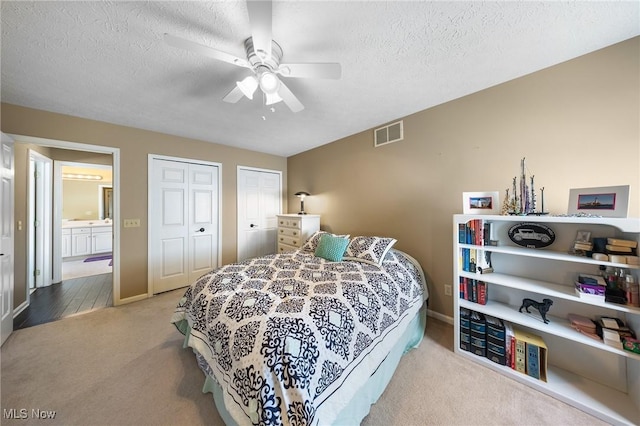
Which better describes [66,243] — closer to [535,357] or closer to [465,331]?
[465,331]

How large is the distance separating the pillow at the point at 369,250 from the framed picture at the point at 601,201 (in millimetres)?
1367

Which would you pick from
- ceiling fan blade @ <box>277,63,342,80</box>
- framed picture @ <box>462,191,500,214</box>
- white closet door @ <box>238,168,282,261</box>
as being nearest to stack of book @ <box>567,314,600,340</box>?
framed picture @ <box>462,191,500,214</box>

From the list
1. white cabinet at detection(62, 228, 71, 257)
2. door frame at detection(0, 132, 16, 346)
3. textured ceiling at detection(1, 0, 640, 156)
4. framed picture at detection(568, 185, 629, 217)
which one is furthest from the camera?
white cabinet at detection(62, 228, 71, 257)

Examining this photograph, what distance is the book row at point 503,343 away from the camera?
61.7 inches

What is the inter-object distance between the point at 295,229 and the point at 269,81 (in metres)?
2.45

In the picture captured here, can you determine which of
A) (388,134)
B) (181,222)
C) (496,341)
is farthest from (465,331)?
(181,222)

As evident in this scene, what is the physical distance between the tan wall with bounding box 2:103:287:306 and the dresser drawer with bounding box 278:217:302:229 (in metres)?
0.89

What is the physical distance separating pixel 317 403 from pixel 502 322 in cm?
171

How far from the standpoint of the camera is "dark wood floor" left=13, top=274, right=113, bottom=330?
2486 mm

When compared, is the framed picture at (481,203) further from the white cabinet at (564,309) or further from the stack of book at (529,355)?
the stack of book at (529,355)

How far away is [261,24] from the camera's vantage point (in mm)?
1083

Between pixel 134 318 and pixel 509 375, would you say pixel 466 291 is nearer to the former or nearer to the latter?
pixel 509 375

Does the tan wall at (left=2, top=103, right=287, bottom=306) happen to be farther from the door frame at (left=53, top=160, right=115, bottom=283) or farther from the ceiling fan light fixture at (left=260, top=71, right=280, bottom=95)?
the ceiling fan light fixture at (left=260, top=71, right=280, bottom=95)

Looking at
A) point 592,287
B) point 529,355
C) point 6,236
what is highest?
point 6,236
